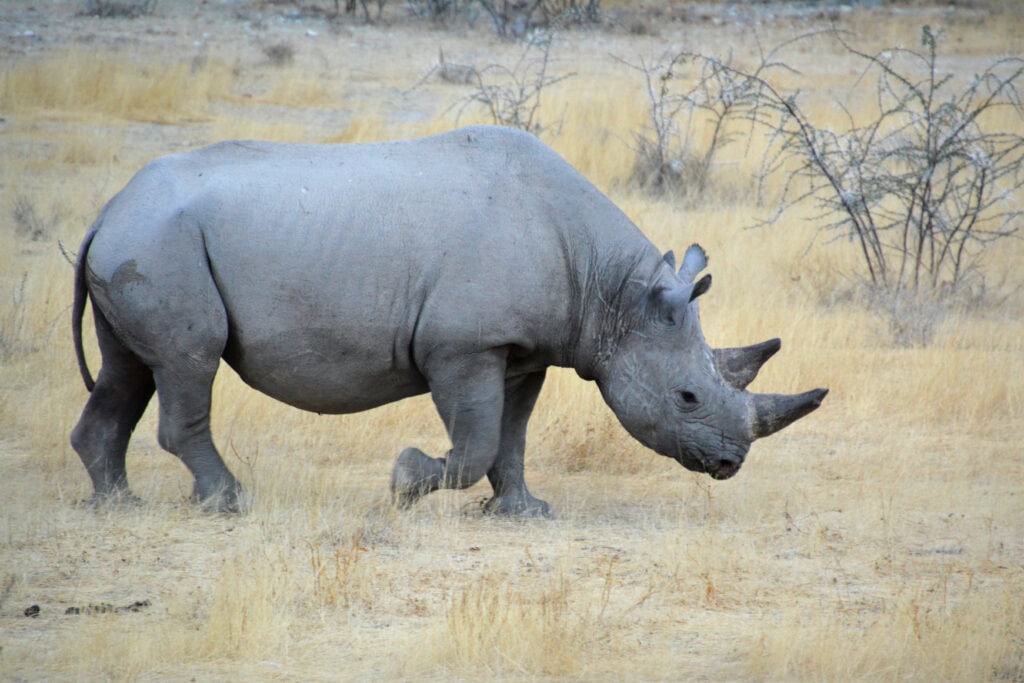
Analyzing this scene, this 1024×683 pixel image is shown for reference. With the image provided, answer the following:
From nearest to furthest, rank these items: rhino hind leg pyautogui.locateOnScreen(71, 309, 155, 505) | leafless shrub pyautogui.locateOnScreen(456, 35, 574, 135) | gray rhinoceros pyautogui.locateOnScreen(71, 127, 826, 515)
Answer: gray rhinoceros pyautogui.locateOnScreen(71, 127, 826, 515) < rhino hind leg pyautogui.locateOnScreen(71, 309, 155, 505) < leafless shrub pyautogui.locateOnScreen(456, 35, 574, 135)

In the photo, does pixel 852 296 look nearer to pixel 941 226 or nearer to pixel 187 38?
pixel 941 226

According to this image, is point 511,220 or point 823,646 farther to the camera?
point 511,220

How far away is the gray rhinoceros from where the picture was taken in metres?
6.64

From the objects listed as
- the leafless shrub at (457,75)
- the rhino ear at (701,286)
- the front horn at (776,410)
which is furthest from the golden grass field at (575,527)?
the leafless shrub at (457,75)

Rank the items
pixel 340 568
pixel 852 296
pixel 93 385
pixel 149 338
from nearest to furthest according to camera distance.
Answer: pixel 340 568 → pixel 149 338 → pixel 93 385 → pixel 852 296

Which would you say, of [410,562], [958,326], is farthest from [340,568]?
[958,326]

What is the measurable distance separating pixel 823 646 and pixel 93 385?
3.87 meters

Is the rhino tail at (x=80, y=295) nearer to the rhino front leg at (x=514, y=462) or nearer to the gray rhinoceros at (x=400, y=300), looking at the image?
the gray rhinoceros at (x=400, y=300)

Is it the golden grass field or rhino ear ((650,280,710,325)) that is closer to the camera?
the golden grass field

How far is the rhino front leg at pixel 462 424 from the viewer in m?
6.70

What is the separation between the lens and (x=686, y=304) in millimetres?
6828

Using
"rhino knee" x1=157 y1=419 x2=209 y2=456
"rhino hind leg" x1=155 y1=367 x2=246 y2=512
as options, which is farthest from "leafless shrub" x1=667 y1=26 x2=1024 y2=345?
"rhino knee" x1=157 y1=419 x2=209 y2=456

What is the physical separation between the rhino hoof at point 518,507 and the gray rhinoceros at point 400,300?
42 cm

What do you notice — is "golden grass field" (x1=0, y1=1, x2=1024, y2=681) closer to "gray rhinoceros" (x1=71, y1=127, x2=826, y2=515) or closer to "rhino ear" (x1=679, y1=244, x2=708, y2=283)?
"gray rhinoceros" (x1=71, y1=127, x2=826, y2=515)
